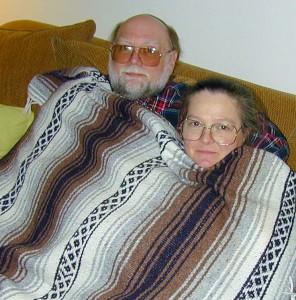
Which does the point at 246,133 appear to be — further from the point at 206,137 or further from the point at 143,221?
the point at 143,221

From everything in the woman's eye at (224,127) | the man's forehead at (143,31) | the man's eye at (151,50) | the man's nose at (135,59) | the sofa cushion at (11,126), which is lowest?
the sofa cushion at (11,126)

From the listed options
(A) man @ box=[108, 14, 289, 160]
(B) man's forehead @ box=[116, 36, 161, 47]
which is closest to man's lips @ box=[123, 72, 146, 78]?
(A) man @ box=[108, 14, 289, 160]

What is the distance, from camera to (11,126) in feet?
6.13

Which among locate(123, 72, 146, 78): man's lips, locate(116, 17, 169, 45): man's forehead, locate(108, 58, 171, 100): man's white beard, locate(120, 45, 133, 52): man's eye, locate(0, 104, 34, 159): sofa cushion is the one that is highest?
locate(116, 17, 169, 45): man's forehead

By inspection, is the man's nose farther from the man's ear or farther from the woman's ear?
the woman's ear

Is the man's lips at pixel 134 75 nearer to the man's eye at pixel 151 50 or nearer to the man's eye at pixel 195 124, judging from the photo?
the man's eye at pixel 151 50

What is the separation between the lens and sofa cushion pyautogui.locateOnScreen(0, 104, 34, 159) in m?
1.86

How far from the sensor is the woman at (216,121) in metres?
1.43

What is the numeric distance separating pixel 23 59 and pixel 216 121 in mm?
1048

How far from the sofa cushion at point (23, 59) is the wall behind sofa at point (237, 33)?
0.44 meters

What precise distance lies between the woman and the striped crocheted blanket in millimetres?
61

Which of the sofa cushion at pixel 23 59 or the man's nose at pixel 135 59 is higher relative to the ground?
the man's nose at pixel 135 59

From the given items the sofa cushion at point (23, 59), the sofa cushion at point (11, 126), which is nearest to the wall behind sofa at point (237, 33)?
the sofa cushion at point (23, 59)

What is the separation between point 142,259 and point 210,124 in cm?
43
